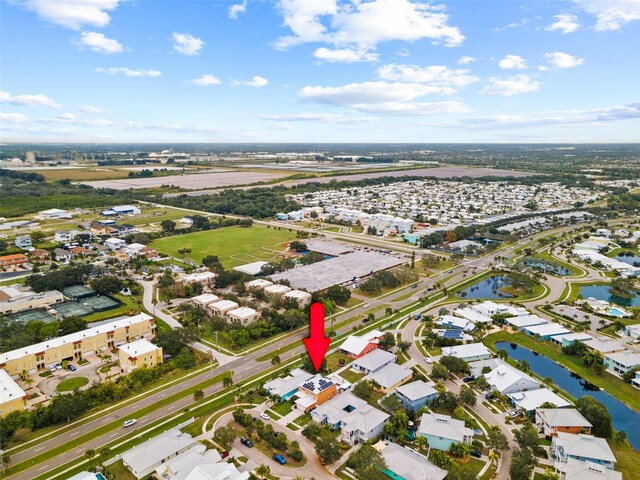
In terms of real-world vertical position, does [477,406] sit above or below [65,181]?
below

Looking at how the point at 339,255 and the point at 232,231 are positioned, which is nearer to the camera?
the point at 339,255

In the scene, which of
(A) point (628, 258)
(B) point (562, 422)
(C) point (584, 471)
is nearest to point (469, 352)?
(B) point (562, 422)

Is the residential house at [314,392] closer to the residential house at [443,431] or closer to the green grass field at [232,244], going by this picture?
the residential house at [443,431]

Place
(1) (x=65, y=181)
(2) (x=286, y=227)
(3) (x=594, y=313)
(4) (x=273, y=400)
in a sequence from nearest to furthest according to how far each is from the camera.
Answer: (4) (x=273, y=400) < (3) (x=594, y=313) < (2) (x=286, y=227) < (1) (x=65, y=181)

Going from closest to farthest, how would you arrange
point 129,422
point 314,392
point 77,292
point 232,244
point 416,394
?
1. point 129,422
2. point 416,394
3. point 314,392
4. point 77,292
5. point 232,244

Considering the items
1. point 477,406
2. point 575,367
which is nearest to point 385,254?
point 575,367

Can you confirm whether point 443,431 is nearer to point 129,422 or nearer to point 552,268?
point 129,422

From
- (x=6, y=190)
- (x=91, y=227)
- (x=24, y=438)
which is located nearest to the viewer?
(x=24, y=438)

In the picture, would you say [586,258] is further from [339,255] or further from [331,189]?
[331,189]
